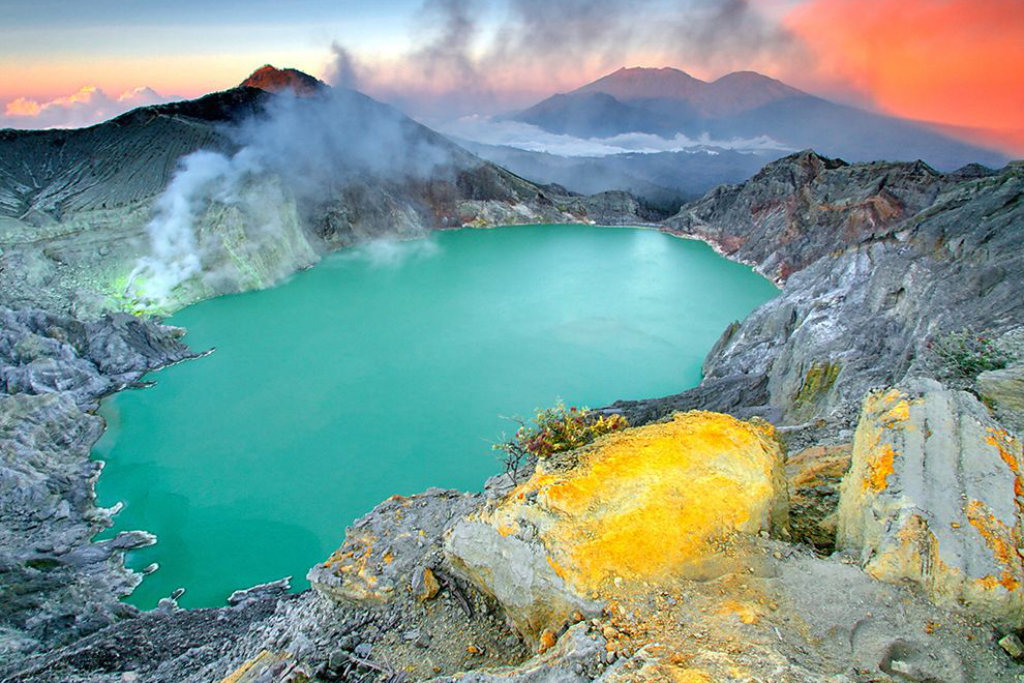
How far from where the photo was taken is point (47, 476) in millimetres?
17453

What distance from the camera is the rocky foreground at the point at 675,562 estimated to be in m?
5.11

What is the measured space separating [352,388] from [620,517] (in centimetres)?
2073

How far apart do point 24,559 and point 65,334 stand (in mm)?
14339

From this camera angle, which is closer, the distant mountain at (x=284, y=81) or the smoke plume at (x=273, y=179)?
the smoke plume at (x=273, y=179)

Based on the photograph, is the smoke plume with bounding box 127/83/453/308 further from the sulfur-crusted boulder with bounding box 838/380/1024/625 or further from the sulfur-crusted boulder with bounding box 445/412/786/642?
the sulfur-crusted boulder with bounding box 838/380/1024/625

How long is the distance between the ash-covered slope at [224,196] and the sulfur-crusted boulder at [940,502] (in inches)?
1349

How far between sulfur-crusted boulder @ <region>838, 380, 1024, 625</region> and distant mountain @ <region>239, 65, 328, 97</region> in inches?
3098

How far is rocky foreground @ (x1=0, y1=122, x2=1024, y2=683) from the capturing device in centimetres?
511

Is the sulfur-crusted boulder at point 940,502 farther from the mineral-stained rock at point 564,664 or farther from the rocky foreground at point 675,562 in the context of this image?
the mineral-stained rock at point 564,664

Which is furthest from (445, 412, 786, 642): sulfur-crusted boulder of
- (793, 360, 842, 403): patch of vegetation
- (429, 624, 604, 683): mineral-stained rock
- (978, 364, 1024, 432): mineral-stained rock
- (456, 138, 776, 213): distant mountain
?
(456, 138, 776, 213): distant mountain

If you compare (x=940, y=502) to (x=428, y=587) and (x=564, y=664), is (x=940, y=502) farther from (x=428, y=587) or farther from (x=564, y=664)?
(x=428, y=587)

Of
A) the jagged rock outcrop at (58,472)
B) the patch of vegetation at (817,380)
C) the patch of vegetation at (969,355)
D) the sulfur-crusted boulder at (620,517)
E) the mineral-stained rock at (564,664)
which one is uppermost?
the patch of vegetation at (969,355)

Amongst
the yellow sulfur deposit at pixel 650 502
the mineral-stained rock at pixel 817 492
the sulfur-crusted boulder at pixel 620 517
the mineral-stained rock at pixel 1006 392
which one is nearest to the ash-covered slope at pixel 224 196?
the sulfur-crusted boulder at pixel 620 517

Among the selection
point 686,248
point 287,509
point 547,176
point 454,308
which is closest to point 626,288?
point 454,308
